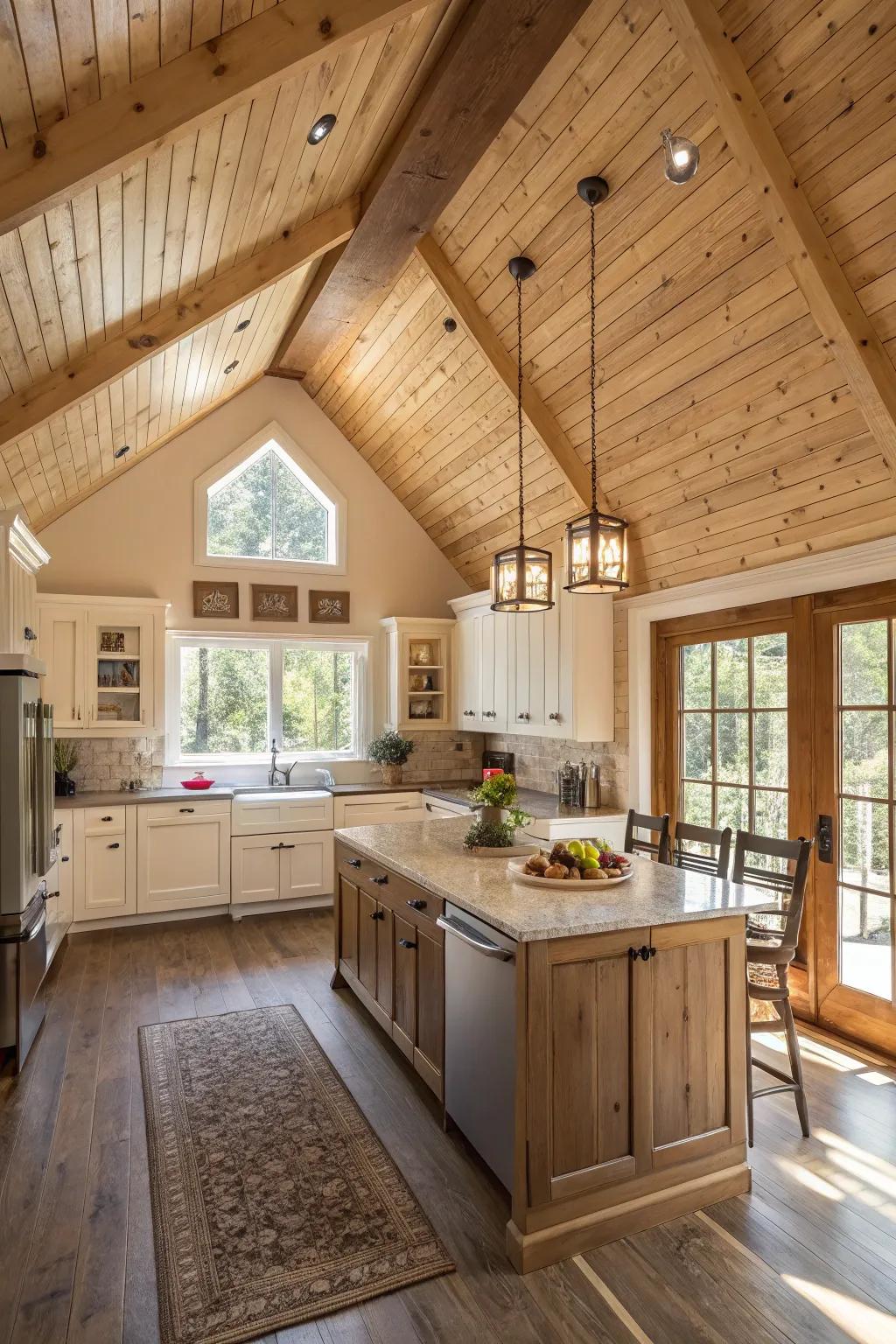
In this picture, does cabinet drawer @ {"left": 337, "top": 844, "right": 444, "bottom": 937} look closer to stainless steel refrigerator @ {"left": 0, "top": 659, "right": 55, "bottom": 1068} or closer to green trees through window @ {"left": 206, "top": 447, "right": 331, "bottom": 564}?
stainless steel refrigerator @ {"left": 0, "top": 659, "right": 55, "bottom": 1068}

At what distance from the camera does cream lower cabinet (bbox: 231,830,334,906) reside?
18.8ft

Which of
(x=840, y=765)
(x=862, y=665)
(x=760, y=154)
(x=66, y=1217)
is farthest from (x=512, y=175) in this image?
(x=66, y=1217)

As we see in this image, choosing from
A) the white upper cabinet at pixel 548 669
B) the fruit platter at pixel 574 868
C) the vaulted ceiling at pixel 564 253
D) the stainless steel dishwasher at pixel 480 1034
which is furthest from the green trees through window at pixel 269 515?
the stainless steel dishwasher at pixel 480 1034

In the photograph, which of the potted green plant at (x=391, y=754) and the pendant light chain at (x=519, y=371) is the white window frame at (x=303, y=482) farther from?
the pendant light chain at (x=519, y=371)

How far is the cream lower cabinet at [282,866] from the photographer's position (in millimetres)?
5738

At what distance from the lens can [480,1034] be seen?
252cm

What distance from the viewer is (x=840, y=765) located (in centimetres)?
378

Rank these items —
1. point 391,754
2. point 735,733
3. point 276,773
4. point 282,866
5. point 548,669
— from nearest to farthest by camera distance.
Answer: point 735,733 → point 548,669 → point 282,866 → point 276,773 → point 391,754

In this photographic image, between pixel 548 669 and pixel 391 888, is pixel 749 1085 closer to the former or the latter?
pixel 391 888

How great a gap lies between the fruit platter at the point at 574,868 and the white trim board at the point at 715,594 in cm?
176

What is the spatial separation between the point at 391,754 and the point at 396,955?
3.12 meters

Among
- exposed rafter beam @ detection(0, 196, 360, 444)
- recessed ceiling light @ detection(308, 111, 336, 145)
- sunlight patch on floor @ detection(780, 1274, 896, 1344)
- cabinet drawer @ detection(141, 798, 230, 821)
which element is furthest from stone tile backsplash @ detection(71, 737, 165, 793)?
sunlight patch on floor @ detection(780, 1274, 896, 1344)

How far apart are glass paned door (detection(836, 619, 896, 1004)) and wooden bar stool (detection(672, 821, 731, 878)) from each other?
0.70 meters

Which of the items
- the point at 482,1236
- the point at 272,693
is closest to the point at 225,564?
the point at 272,693
